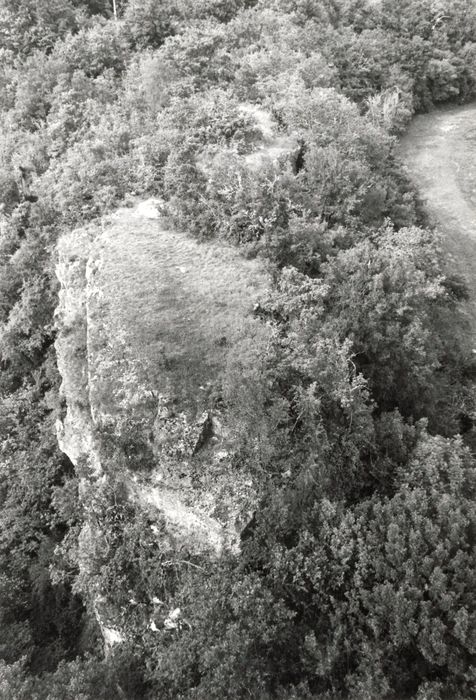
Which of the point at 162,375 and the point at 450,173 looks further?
the point at 450,173

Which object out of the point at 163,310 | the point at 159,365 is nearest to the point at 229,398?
the point at 159,365

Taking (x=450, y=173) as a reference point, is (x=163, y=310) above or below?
above

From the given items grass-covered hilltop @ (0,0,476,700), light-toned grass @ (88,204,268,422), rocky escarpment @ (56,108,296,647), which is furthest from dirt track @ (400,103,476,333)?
rocky escarpment @ (56,108,296,647)

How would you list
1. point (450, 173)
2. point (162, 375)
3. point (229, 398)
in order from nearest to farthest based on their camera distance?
point (229, 398)
point (162, 375)
point (450, 173)

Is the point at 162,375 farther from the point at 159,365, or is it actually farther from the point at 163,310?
the point at 163,310

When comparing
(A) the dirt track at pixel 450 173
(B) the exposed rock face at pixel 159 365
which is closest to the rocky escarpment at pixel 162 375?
(B) the exposed rock face at pixel 159 365

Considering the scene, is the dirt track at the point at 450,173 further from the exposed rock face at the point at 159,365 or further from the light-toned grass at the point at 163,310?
the exposed rock face at the point at 159,365
